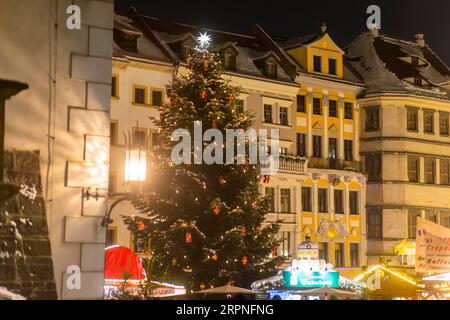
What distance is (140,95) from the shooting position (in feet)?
116

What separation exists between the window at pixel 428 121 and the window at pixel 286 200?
899 centimetres

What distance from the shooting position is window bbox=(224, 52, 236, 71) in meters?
38.2

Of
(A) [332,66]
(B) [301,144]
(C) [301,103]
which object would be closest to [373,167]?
(B) [301,144]

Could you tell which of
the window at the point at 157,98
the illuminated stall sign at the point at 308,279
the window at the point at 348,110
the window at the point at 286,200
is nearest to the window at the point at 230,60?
the window at the point at 157,98

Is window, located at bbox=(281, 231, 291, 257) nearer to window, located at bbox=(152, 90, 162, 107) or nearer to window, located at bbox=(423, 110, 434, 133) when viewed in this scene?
window, located at bbox=(152, 90, 162, 107)

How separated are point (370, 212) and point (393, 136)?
386cm

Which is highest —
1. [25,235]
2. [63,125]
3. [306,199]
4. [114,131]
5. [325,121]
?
[325,121]

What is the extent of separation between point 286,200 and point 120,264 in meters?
21.3

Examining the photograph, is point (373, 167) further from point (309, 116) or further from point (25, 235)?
point (25, 235)

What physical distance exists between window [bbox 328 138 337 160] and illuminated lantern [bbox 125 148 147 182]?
3112cm

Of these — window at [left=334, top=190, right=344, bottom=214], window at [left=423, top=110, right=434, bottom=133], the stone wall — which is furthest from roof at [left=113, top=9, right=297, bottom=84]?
the stone wall
